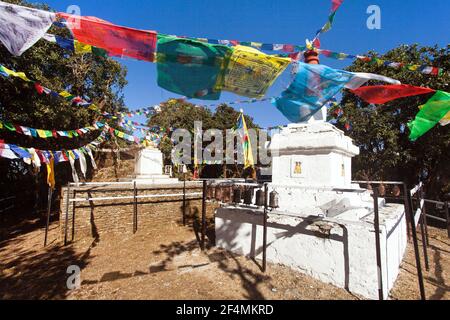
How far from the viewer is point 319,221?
4934mm

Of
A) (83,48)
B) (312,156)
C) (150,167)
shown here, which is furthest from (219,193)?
(150,167)

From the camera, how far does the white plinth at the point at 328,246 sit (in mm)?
4316

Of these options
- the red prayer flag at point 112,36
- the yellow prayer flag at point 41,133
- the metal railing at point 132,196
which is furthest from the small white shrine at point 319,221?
the yellow prayer flag at point 41,133

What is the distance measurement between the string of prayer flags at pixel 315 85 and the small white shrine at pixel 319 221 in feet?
5.59

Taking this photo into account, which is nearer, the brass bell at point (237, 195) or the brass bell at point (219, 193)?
the brass bell at point (237, 195)

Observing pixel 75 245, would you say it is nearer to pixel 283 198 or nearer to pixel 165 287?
pixel 165 287

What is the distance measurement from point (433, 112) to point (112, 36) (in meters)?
6.27

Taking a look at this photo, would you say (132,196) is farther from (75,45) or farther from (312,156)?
(312,156)

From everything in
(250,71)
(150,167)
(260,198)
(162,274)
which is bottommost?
(162,274)

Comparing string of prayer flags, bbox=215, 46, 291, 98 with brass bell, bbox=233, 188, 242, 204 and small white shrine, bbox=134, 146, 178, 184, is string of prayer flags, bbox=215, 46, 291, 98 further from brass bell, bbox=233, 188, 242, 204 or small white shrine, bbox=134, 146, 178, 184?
small white shrine, bbox=134, 146, 178, 184

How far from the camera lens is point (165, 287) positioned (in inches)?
181

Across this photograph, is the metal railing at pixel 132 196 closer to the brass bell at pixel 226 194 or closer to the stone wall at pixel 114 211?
the stone wall at pixel 114 211

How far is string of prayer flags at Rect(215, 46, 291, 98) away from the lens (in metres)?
3.70

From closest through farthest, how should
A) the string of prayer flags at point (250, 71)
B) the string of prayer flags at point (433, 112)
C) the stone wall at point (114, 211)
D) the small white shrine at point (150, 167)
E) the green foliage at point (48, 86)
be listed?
1. the string of prayer flags at point (250, 71)
2. the string of prayer flags at point (433, 112)
3. the stone wall at point (114, 211)
4. the green foliage at point (48, 86)
5. the small white shrine at point (150, 167)
